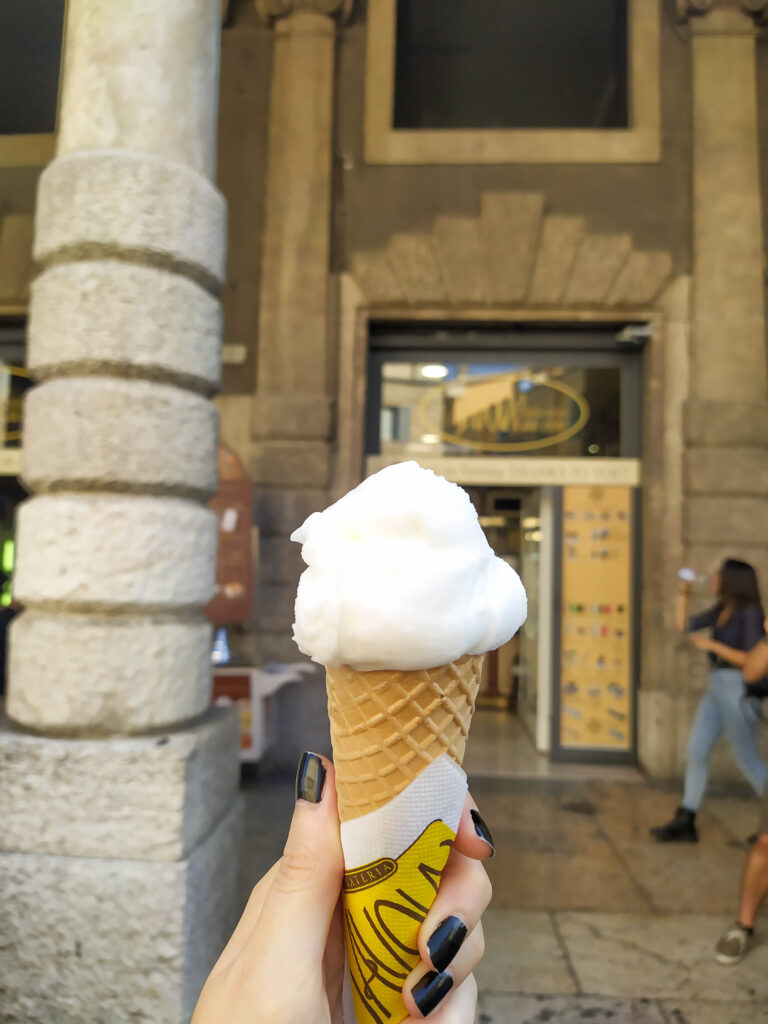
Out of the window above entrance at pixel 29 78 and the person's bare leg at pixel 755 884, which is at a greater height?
the window above entrance at pixel 29 78

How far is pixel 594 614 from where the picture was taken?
6266 millimetres

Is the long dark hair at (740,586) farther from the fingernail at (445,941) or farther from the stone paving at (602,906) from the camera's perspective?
the fingernail at (445,941)

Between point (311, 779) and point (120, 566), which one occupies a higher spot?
point (120, 566)

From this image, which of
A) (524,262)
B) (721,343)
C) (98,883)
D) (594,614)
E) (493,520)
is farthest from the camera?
(493,520)

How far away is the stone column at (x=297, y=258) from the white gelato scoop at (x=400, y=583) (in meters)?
4.49

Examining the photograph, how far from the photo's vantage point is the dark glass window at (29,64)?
387 centimetres

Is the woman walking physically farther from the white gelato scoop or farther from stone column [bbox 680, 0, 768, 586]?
the white gelato scoop

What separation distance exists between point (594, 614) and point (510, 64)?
5.24 meters

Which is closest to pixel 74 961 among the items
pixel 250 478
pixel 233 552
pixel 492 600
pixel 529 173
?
pixel 492 600

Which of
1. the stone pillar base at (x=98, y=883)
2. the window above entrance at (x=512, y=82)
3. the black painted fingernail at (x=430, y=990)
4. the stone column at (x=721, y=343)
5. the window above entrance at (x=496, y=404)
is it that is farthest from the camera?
the window above entrance at (x=496, y=404)

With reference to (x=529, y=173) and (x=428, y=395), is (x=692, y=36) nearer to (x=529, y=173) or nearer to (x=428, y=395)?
(x=529, y=173)

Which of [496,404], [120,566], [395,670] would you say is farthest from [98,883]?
[496,404]

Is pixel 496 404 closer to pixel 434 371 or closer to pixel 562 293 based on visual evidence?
pixel 434 371

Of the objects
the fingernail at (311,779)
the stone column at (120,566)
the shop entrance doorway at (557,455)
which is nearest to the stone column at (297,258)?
the shop entrance doorway at (557,455)
